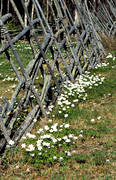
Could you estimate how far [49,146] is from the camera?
4.57 metres

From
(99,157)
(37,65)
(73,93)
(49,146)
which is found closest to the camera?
(99,157)

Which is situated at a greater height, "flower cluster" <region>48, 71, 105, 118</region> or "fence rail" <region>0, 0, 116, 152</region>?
"fence rail" <region>0, 0, 116, 152</region>

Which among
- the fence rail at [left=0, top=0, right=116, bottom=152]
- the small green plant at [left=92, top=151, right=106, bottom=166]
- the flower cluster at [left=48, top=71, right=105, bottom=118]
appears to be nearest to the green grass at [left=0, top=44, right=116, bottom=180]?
the small green plant at [left=92, top=151, right=106, bottom=166]

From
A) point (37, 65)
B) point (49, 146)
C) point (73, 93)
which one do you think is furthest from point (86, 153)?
point (73, 93)

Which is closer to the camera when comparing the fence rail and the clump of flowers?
the clump of flowers

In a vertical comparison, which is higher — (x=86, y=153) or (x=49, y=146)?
(x=49, y=146)

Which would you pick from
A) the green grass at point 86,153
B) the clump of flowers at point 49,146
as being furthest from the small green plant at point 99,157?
the clump of flowers at point 49,146

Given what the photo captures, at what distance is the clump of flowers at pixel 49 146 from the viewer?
14.3ft

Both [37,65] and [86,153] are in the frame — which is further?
[37,65]

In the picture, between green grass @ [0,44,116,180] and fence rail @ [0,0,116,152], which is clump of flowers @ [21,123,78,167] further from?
fence rail @ [0,0,116,152]

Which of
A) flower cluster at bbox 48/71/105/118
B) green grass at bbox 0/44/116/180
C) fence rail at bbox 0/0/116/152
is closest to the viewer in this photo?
green grass at bbox 0/44/116/180

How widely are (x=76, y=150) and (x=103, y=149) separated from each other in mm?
472

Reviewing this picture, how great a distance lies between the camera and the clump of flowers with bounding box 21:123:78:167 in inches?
171

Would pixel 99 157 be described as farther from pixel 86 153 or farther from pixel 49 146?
pixel 49 146
